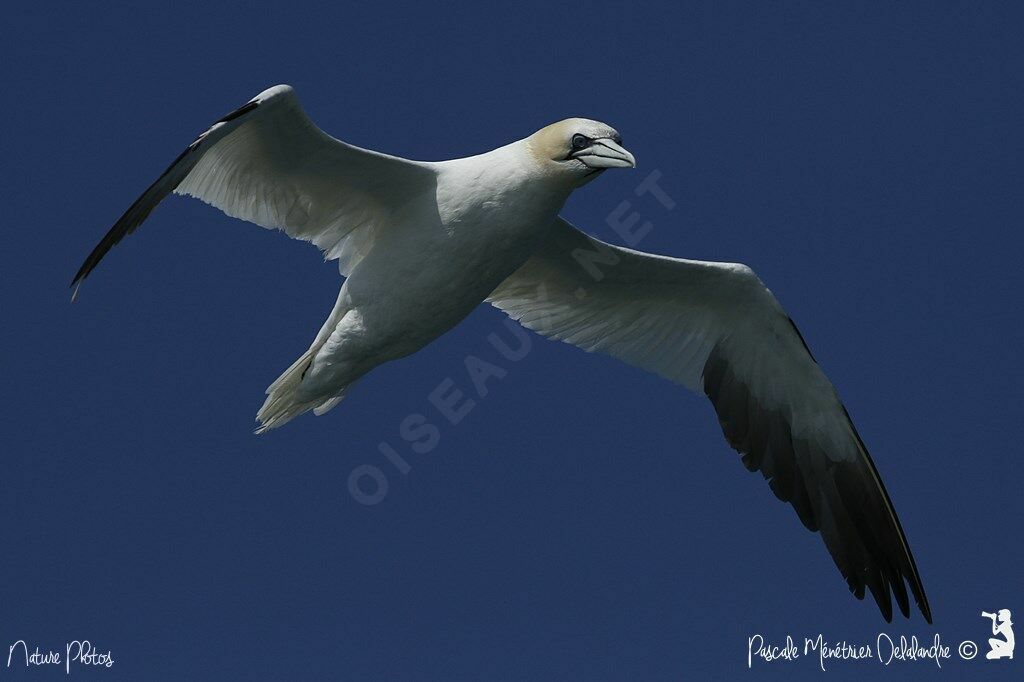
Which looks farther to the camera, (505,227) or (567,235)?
(567,235)

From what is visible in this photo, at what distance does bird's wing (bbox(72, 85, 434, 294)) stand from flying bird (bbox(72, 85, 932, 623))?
1 centimetres

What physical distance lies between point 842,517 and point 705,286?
2.41m

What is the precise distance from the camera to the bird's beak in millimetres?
10492

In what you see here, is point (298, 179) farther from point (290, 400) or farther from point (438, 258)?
point (290, 400)

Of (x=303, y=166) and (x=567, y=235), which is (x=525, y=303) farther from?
(x=303, y=166)

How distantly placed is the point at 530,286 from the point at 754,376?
214 centimetres

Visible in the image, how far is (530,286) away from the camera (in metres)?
12.9

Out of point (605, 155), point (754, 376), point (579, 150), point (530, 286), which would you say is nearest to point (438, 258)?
point (579, 150)

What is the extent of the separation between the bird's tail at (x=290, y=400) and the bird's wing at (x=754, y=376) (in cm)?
176

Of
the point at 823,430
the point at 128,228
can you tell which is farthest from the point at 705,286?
the point at 128,228

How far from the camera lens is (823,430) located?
13.2 metres

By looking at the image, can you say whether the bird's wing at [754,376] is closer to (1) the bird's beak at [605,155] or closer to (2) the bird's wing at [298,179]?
(2) the bird's wing at [298,179]

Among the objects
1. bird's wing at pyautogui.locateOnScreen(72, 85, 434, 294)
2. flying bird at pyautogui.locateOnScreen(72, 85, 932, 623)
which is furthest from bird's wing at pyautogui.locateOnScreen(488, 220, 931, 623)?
bird's wing at pyautogui.locateOnScreen(72, 85, 434, 294)

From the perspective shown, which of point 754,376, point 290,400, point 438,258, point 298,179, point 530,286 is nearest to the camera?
point 438,258
